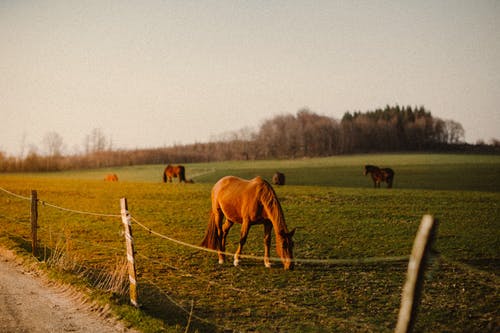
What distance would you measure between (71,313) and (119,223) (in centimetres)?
1045

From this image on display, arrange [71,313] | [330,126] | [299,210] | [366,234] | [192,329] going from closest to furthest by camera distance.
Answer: [192,329] < [71,313] < [366,234] < [299,210] < [330,126]

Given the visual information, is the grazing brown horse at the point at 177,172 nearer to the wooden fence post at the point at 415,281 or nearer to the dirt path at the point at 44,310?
the dirt path at the point at 44,310

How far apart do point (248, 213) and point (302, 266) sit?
199 centimetres

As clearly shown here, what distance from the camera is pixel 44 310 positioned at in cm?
700

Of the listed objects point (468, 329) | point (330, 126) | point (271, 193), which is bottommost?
point (468, 329)

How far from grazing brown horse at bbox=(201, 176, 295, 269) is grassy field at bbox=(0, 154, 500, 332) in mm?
581

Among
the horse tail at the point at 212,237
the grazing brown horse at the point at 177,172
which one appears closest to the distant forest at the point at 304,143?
the grazing brown horse at the point at 177,172

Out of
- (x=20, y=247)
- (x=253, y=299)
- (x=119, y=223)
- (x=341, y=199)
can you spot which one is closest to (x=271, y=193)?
(x=253, y=299)

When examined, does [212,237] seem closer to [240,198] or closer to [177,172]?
[240,198]

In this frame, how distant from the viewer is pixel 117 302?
23.8 feet

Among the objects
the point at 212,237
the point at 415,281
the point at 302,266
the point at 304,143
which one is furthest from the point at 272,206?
the point at 304,143

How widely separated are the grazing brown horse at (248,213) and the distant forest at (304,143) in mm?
79838

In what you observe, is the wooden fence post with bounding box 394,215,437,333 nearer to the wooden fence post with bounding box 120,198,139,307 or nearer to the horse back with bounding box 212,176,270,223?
the wooden fence post with bounding box 120,198,139,307

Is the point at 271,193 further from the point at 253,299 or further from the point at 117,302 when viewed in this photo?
the point at 117,302
